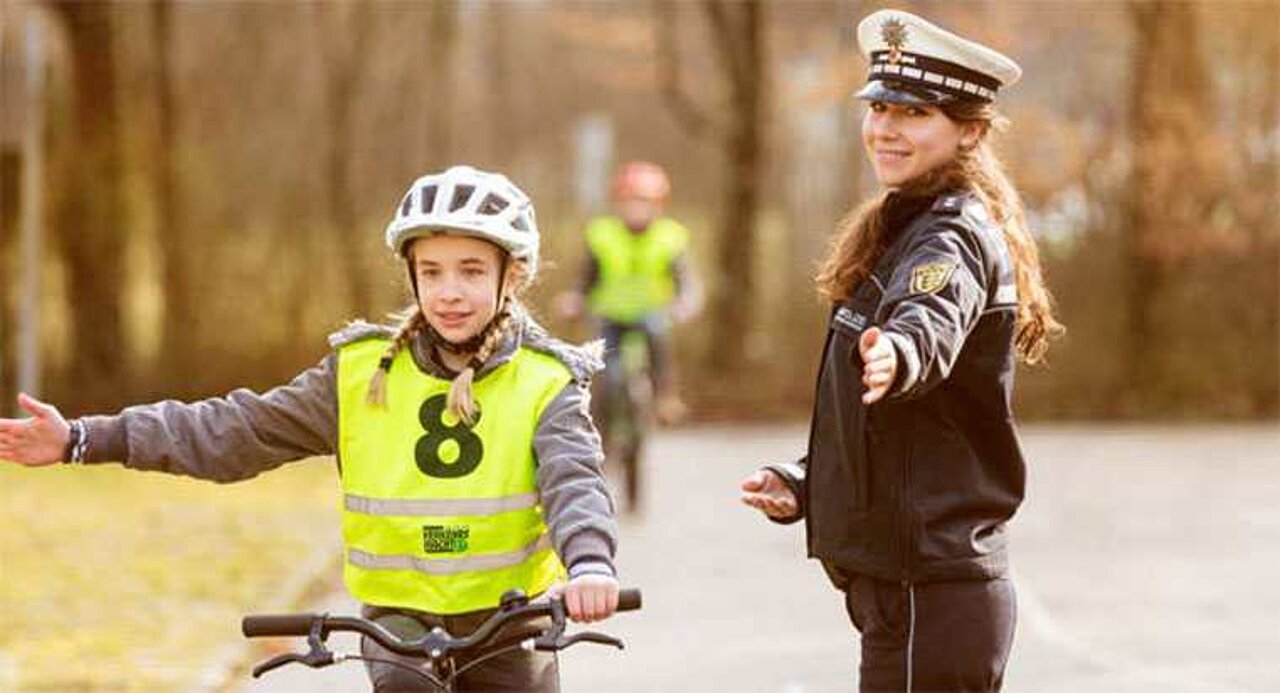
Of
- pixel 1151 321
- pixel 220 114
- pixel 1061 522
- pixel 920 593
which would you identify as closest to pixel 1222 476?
pixel 1061 522

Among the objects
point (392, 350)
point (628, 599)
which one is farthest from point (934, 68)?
point (628, 599)

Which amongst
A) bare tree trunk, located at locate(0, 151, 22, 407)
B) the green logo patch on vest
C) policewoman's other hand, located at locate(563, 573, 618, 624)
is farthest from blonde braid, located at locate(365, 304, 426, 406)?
bare tree trunk, located at locate(0, 151, 22, 407)

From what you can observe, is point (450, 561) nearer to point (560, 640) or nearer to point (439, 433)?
point (439, 433)

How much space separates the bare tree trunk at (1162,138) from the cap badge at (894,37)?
20.1 m

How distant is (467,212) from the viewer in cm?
512

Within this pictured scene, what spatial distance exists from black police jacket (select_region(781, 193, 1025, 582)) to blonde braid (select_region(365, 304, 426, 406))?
81cm

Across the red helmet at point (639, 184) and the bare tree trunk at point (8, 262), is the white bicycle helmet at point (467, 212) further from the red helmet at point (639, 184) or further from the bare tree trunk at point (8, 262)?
the bare tree trunk at point (8, 262)

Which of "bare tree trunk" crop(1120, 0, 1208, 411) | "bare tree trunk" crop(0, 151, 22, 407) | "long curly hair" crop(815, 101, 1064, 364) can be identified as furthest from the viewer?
"bare tree trunk" crop(0, 151, 22, 407)

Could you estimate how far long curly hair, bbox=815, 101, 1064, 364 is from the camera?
5.30 meters

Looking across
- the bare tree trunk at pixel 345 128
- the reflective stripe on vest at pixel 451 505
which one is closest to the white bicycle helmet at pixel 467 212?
the reflective stripe on vest at pixel 451 505

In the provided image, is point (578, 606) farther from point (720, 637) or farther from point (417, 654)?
point (720, 637)

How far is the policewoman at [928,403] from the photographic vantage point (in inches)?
202

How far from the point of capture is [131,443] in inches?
207

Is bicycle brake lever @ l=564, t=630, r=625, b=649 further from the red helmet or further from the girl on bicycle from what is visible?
the red helmet
